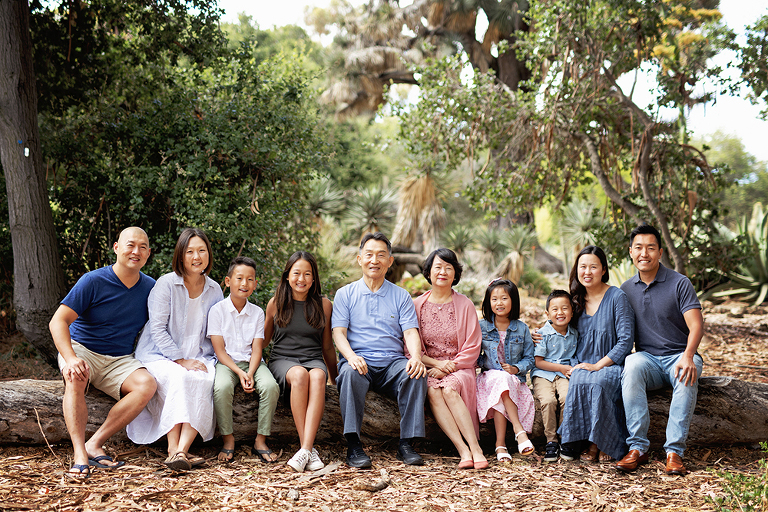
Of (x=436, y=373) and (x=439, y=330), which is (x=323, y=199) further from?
(x=436, y=373)

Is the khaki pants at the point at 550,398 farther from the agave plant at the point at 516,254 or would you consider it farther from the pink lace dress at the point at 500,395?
the agave plant at the point at 516,254

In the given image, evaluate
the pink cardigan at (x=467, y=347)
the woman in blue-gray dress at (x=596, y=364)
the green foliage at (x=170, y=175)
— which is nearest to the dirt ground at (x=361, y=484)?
the woman in blue-gray dress at (x=596, y=364)

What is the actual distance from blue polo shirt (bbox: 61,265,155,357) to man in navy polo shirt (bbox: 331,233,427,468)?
1344mm

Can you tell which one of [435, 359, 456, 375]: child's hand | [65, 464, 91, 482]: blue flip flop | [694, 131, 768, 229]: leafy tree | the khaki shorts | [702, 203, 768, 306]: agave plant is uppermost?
[694, 131, 768, 229]: leafy tree

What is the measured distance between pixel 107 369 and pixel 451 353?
7.56 feet

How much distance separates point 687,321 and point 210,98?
218 inches

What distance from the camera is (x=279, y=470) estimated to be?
3566mm

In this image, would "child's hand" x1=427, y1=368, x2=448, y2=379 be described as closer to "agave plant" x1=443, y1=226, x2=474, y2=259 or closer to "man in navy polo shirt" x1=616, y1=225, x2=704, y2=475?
"man in navy polo shirt" x1=616, y1=225, x2=704, y2=475

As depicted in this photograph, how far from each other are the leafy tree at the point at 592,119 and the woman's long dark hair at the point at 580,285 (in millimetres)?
2271

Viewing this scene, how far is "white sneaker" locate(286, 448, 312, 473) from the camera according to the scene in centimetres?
351

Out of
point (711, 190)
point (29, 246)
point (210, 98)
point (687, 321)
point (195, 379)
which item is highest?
point (210, 98)

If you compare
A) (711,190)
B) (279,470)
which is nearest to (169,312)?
(279,470)

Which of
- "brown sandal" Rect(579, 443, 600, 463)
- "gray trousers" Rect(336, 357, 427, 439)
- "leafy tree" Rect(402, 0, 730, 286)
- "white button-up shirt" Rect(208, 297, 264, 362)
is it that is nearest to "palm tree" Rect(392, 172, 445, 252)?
"leafy tree" Rect(402, 0, 730, 286)

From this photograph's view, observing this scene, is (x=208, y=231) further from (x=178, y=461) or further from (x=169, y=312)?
(x=178, y=461)
